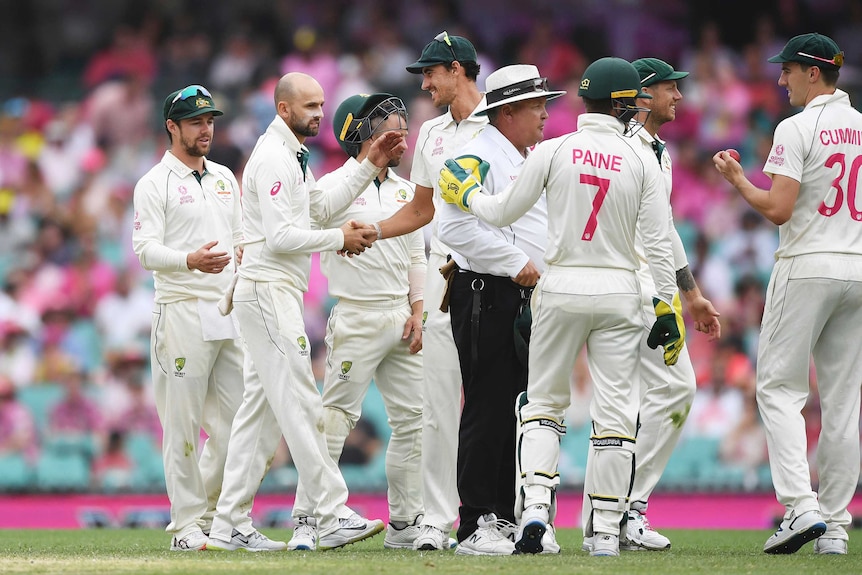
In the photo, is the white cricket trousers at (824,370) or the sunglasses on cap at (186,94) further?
the sunglasses on cap at (186,94)

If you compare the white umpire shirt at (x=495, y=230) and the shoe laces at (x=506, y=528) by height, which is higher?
the white umpire shirt at (x=495, y=230)

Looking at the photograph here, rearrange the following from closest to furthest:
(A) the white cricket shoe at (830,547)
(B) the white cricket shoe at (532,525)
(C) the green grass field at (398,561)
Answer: (C) the green grass field at (398,561) < (B) the white cricket shoe at (532,525) < (A) the white cricket shoe at (830,547)

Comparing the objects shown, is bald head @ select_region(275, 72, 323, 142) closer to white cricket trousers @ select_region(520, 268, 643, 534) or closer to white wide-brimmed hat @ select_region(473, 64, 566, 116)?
white wide-brimmed hat @ select_region(473, 64, 566, 116)

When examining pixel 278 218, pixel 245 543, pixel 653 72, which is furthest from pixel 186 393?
pixel 653 72

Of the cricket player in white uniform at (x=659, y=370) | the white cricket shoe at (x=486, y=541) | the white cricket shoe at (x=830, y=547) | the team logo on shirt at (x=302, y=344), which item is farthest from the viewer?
the cricket player in white uniform at (x=659, y=370)

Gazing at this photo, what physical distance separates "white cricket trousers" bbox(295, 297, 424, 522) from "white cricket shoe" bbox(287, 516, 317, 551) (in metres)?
0.44

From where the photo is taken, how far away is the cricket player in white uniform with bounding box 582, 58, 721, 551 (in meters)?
7.61

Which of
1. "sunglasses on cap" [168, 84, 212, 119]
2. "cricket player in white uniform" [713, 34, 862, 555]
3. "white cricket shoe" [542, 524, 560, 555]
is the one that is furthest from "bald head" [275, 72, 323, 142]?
"white cricket shoe" [542, 524, 560, 555]

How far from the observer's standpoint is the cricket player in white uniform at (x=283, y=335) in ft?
23.6

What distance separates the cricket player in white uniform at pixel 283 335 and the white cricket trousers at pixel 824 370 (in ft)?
7.25

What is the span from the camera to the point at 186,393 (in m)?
7.59

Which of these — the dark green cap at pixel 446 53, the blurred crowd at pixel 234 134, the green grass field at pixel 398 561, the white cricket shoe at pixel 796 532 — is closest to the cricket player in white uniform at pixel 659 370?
the green grass field at pixel 398 561

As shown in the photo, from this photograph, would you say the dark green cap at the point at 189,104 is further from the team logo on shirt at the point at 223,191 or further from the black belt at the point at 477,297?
the black belt at the point at 477,297

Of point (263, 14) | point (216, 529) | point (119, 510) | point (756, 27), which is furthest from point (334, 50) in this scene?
point (216, 529)
